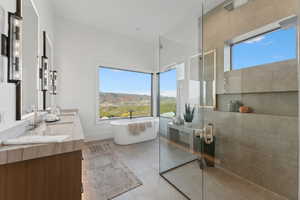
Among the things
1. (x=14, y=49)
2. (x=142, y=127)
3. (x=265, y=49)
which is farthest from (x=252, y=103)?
(x=14, y=49)

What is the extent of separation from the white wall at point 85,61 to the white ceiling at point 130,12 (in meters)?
0.32

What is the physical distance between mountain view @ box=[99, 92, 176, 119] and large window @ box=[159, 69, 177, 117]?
1746 mm

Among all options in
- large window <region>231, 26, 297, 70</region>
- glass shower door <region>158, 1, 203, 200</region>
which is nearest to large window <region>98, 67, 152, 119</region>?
glass shower door <region>158, 1, 203, 200</region>

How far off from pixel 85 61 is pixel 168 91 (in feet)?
8.36

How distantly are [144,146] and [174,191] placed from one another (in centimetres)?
173

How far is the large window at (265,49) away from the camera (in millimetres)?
1845

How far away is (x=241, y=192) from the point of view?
1810mm

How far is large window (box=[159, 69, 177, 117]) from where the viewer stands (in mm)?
3051

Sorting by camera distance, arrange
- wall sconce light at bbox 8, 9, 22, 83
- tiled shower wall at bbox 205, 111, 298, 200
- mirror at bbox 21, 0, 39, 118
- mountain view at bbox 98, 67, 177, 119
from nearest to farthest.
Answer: wall sconce light at bbox 8, 9, 22, 83 < mirror at bbox 21, 0, 39, 118 < tiled shower wall at bbox 205, 111, 298, 200 < mountain view at bbox 98, 67, 177, 119

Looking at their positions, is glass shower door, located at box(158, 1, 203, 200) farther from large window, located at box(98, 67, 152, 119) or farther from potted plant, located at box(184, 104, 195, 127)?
large window, located at box(98, 67, 152, 119)

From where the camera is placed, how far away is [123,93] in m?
Answer: 4.70

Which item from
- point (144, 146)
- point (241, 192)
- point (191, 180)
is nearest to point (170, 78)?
point (144, 146)

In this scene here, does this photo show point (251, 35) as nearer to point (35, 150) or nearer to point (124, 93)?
point (35, 150)

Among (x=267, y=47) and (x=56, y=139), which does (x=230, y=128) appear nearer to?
(x=267, y=47)
